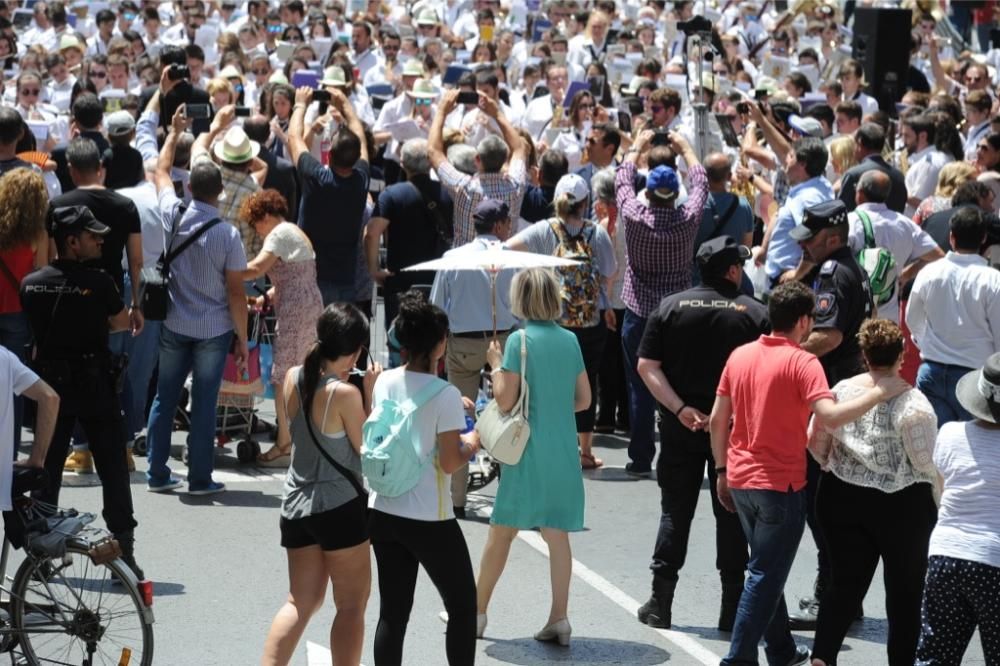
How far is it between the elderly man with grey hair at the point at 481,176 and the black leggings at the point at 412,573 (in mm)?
4397

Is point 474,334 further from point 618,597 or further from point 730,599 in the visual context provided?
point 730,599

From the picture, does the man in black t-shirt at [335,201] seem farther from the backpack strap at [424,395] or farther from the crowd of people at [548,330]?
the backpack strap at [424,395]

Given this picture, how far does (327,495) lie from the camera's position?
5914mm

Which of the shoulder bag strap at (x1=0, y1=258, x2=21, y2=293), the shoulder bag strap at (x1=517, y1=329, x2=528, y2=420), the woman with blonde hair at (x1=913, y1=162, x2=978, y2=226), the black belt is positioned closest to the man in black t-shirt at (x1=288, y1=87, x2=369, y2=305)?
the black belt

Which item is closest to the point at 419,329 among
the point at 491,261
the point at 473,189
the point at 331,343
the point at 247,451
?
the point at 331,343

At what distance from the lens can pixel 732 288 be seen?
291 inches

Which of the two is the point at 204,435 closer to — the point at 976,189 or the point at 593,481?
the point at 593,481

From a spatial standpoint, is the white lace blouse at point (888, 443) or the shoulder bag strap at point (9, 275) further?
the shoulder bag strap at point (9, 275)

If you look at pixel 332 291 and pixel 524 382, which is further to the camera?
pixel 332 291

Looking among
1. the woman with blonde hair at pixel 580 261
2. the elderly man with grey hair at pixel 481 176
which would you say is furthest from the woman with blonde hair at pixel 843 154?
the elderly man with grey hair at pixel 481 176

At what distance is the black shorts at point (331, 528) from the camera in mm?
5906

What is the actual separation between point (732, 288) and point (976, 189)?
330 centimetres

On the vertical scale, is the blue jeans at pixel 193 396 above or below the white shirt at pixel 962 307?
below

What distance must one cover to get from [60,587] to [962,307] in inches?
196
